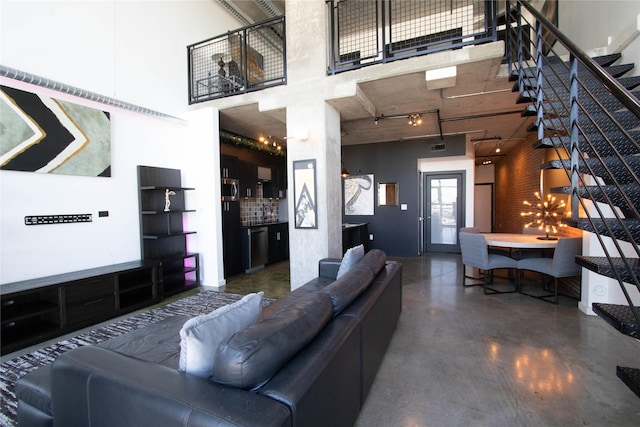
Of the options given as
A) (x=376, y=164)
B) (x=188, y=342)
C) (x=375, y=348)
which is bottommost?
(x=375, y=348)

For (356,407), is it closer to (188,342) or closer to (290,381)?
(290,381)

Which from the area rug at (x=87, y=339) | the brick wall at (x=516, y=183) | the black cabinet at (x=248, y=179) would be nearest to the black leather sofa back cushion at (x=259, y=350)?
the area rug at (x=87, y=339)

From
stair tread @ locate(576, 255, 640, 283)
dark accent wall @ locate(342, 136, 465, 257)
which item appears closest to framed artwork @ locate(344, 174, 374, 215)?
dark accent wall @ locate(342, 136, 465, 257)

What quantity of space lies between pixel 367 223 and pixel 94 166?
18.8 ft

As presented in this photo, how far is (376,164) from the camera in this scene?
24.6 ft

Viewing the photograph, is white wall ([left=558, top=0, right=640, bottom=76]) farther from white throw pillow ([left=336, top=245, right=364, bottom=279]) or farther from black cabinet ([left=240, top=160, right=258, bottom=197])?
black cabinet ([left=240, top=160, right=258, bottom=197])

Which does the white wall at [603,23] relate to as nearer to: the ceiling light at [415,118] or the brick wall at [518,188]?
the brick wall at [518,188]

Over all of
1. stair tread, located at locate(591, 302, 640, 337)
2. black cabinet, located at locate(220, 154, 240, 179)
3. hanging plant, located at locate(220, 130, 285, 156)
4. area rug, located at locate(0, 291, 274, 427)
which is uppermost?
hanging plant, located at locate(220, 130, 285, 156)

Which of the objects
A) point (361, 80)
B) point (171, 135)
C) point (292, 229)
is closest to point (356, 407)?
point (292, 229)

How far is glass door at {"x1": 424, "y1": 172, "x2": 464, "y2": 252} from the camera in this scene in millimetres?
7473

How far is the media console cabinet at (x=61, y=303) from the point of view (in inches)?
111

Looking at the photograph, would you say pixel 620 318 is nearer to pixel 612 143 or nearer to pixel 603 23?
pixel 612 143

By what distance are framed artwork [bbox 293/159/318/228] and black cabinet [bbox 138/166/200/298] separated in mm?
1863

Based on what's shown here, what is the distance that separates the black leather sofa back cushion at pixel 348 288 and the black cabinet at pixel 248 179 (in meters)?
4.22
